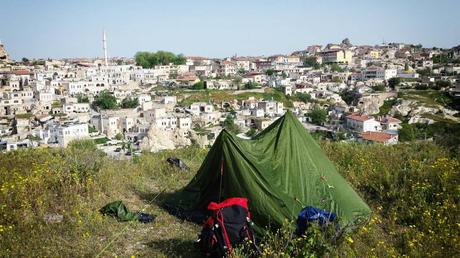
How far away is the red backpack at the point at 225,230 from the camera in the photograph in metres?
3.99

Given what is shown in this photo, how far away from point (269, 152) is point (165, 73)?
75725mm

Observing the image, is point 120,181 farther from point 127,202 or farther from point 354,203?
point 354,203

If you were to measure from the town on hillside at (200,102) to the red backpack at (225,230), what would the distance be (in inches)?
802

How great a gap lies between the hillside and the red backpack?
0.31 metres

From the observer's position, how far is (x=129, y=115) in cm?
4481

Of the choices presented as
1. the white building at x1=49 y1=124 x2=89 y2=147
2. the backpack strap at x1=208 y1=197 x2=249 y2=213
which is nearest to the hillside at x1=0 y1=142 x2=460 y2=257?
the backpack strap at x1=208 y1=197 x2=249 y2=213

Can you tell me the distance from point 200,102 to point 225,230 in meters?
50.6

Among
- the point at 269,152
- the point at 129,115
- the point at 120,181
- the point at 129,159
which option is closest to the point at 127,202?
the point at 120,181

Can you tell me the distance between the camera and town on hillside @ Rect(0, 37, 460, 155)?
115ft

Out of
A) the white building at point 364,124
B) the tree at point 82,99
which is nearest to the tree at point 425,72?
the white building at point 364,124

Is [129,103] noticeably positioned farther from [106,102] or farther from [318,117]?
[318,117]

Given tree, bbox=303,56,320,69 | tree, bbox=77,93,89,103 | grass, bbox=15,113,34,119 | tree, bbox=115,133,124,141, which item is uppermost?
tree, bbox=303,56,320,69

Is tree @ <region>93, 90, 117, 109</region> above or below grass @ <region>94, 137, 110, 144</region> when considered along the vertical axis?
above

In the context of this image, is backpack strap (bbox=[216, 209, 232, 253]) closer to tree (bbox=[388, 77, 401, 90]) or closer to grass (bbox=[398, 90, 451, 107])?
grass (bbox=[398, 90, 451, 107])
